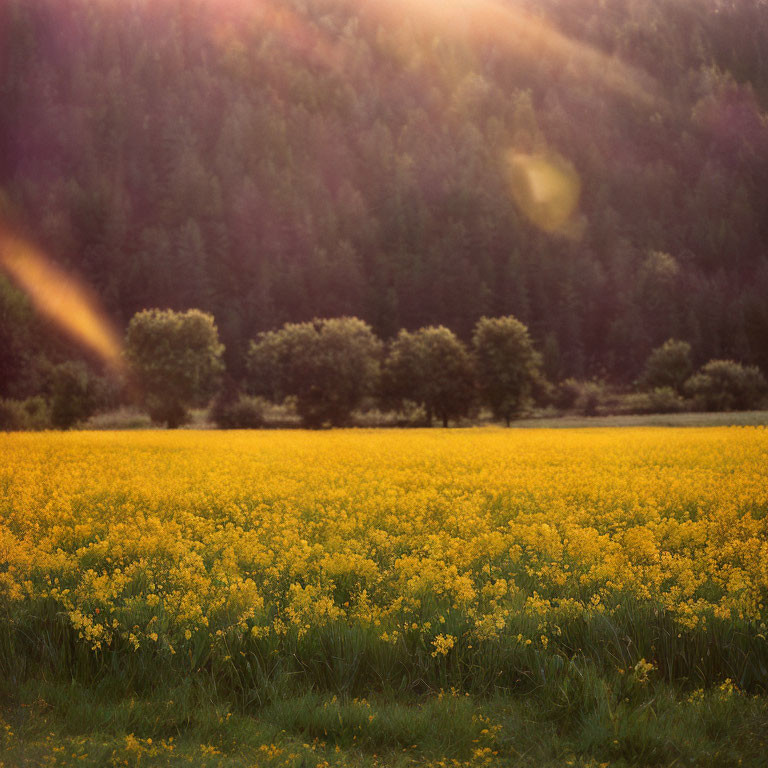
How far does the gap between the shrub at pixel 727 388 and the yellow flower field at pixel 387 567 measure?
59284 mm

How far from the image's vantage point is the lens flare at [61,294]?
388 ft

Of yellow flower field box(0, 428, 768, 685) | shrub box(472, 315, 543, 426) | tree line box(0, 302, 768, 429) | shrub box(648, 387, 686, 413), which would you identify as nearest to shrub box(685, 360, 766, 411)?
shrub box(648, 387, 686, 413)

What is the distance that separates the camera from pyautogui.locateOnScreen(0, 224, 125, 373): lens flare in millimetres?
118244

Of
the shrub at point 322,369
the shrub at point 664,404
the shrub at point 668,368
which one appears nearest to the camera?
the shrub at point 322,369

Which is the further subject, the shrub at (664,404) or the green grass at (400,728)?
the shrub at (664,404)

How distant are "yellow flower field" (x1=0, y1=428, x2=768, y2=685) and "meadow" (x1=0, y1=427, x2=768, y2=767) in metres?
0.03

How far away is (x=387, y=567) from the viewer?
857 cm

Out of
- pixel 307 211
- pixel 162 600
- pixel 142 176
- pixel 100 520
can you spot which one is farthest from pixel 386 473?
pixel 142 176

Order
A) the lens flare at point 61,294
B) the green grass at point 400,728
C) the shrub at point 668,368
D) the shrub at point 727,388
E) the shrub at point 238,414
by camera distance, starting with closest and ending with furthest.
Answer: the green grass at point 400,728 < the shrub at point 238,414 < the shrub at point 727,388 < the shrub at point 668,368 < the lens flare at point 61,294

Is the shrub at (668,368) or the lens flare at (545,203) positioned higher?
the lens flare at (545,203)

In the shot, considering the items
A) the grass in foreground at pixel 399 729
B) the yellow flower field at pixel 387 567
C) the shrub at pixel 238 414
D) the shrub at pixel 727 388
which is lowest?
the grass in foreground at pixel 399 729

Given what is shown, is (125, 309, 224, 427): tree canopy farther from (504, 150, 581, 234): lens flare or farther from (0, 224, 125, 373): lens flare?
(504, 150, 581, 234): lens flare

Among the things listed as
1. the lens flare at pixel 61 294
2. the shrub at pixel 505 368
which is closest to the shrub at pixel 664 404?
the shrub at pixel 505 368

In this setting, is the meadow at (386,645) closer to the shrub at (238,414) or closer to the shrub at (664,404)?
the shrub at (238,414)
